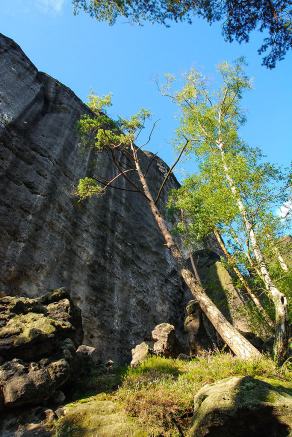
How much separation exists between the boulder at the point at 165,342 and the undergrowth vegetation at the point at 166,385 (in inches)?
82.4

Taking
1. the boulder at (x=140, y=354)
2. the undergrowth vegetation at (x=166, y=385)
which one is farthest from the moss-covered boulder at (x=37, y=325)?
the boulder at (x=140, y=354)

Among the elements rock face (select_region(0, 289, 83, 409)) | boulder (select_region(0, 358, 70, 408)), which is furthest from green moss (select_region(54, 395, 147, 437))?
rock face (select_region(0, 289, 83, 409))

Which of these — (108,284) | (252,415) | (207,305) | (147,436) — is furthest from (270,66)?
(108,284)

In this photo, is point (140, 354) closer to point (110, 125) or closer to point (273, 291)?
point (273, 291)

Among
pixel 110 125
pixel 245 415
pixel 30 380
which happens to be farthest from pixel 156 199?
pixel 245 415

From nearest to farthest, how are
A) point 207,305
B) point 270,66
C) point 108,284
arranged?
point 270,66
point 207,305
point 108,284

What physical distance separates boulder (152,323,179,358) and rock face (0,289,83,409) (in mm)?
3879

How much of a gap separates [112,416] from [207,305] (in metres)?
5.69

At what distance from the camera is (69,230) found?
19.2 m

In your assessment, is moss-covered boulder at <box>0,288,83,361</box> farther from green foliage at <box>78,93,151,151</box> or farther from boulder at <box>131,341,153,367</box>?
green foliage at <box>78,93,151,151</box>

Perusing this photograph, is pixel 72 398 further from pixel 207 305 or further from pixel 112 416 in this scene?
pixel 207 305

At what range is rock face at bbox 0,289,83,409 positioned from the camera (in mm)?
8008

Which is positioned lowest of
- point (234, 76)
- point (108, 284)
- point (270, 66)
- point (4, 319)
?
point (4, 319)

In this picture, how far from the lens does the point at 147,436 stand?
675cm
